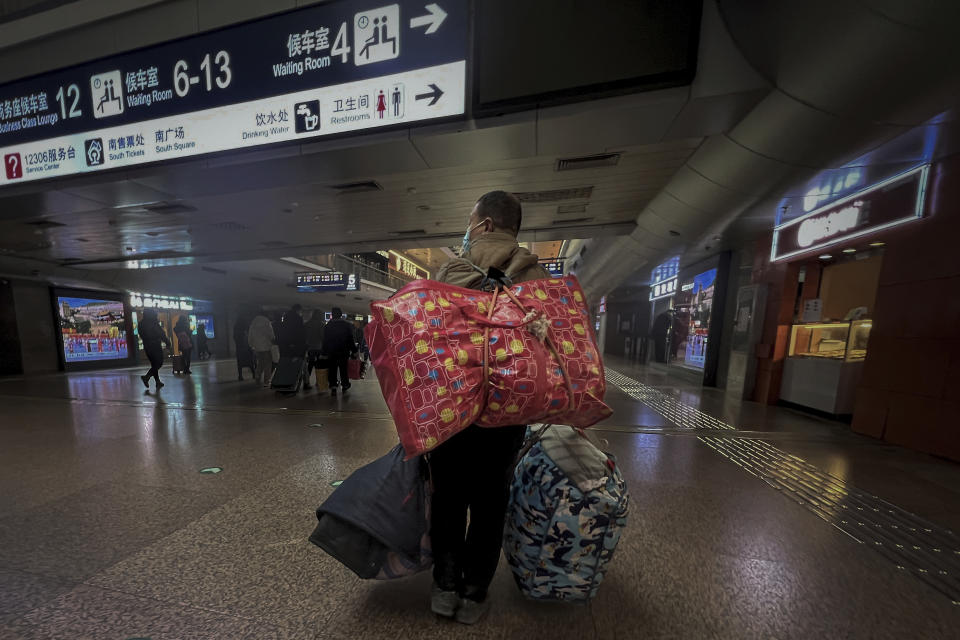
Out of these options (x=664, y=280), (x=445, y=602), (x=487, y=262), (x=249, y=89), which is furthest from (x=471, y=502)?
(x=664, y=280)

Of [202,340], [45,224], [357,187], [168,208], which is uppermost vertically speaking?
[357,187]

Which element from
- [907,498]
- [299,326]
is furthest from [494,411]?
[299,326]

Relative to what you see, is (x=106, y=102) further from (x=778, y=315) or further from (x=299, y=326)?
(x=778, y=315)

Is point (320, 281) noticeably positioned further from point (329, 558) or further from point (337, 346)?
point (329, 558)

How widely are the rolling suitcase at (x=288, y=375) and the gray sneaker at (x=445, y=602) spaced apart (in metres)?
5.76

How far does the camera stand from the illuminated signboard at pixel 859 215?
3596mm

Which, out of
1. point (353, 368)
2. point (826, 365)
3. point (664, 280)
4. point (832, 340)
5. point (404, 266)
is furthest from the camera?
point (404, 266)

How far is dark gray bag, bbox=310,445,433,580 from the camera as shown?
4.05ft

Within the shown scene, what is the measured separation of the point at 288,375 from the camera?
613cm

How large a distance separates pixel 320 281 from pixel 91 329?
806 cm

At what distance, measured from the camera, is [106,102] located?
287 centimetres

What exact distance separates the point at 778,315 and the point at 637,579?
6158mm

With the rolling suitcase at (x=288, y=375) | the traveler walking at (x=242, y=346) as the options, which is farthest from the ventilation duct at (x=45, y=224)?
the rolling suitcase at (x=288, y=375)

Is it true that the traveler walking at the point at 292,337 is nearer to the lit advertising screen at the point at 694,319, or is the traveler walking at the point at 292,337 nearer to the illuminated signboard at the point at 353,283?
the illuminated signboard at the point at 353,283
